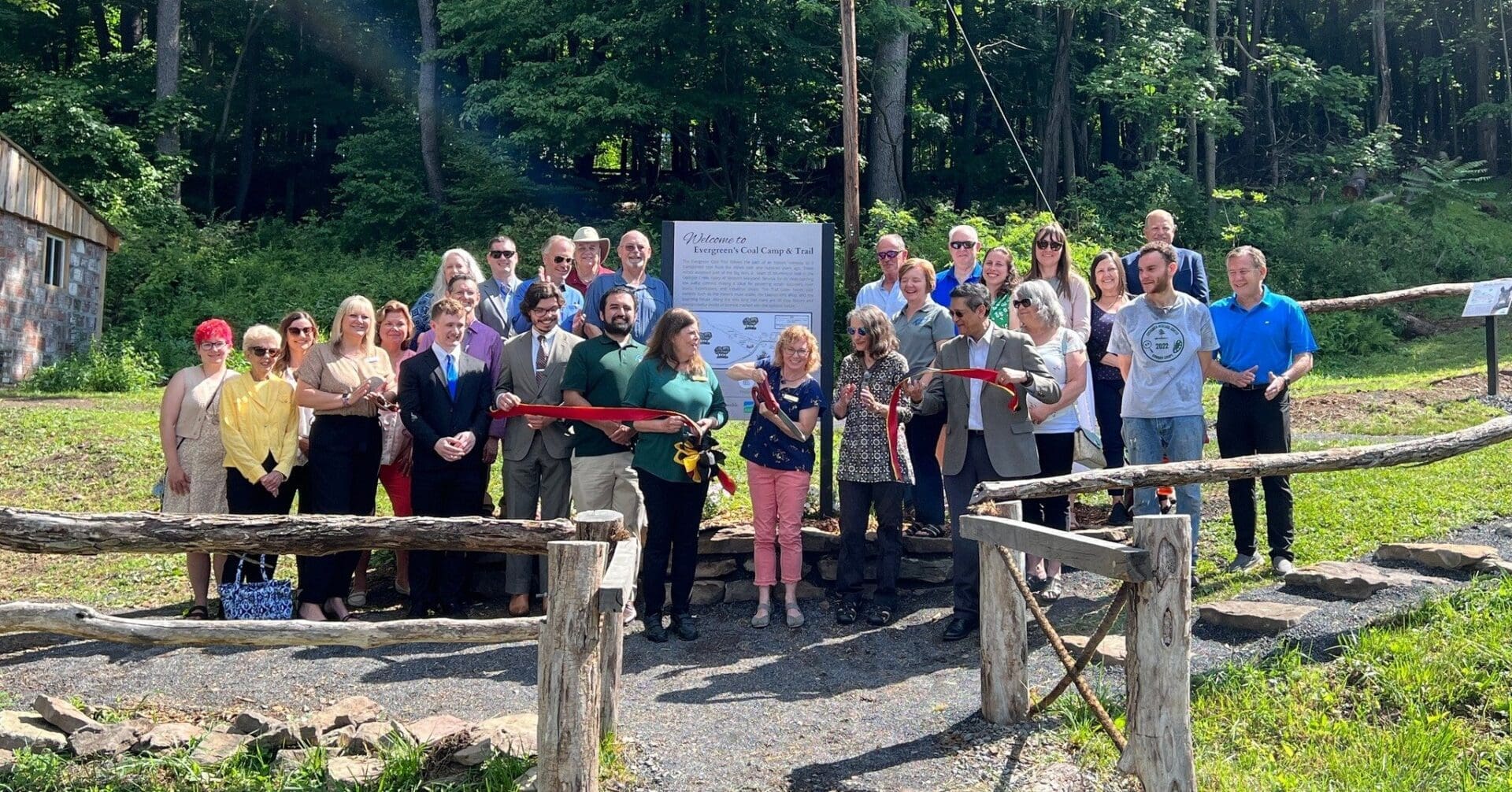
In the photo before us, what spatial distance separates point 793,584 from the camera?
742 cm

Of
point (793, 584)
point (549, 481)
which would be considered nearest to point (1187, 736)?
point (793, 584)

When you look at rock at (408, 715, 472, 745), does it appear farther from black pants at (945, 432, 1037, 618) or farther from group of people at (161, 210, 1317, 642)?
black pants at (945, 432, 1037, 618)

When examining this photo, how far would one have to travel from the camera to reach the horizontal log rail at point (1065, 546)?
437cm

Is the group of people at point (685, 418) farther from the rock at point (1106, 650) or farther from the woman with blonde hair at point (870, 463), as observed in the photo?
the rock at point (1106, 650)

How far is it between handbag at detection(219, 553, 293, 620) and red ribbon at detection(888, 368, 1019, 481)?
3522 mm

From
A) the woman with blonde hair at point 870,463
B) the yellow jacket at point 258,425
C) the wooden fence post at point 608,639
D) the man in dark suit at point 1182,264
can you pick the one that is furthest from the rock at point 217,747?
the man in dark suit at point 1182,264

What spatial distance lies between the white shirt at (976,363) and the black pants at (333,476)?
3.49m

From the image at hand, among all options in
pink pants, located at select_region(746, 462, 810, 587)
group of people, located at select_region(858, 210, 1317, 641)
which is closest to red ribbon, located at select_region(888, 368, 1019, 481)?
group of people, located at select_region(858, 210, 1317, 641)

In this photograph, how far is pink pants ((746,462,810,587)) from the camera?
7.31m

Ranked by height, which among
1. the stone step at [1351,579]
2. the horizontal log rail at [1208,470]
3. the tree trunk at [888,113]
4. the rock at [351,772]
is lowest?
the rock at [351,772]

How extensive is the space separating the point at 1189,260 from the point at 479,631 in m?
5.72

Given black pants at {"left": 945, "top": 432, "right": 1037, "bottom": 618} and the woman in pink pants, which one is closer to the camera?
black pants at {"left": 945, "top": 432, "right": 1037, "bottom": 618}

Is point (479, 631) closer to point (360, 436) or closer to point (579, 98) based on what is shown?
point (360, 436)

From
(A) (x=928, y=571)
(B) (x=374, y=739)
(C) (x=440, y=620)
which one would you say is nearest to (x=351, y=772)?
(B) (x=374, y=739)
